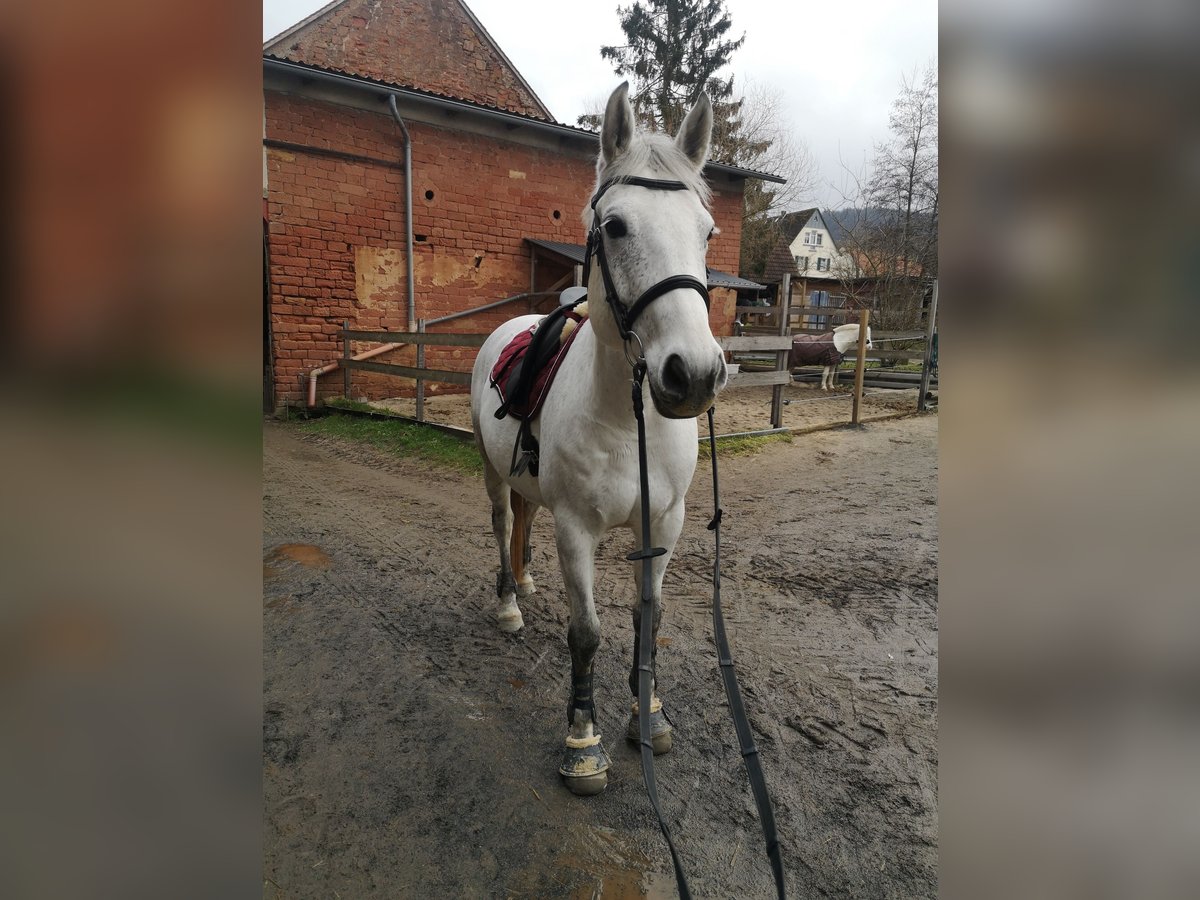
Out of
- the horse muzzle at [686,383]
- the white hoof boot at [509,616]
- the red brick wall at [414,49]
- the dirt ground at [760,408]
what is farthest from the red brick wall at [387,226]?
the horse muzzle at [686,383]

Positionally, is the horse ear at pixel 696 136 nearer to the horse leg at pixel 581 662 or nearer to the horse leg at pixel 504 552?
the horse leg at pixel 581 662

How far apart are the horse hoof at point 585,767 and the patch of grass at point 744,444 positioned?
4398 mm

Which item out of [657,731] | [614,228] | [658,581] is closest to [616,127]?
[614,228]

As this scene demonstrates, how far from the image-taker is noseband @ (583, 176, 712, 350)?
160 cm

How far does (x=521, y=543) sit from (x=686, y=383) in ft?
7.09

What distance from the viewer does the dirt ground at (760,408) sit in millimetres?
8211

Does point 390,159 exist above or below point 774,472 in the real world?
above

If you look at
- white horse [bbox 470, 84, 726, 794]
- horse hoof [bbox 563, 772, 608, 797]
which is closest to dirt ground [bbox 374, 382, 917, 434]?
white horse [bbox 470, 84, 726, 794]

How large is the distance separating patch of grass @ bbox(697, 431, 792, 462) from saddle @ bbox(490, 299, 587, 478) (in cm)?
385

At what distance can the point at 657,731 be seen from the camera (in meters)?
2.27
